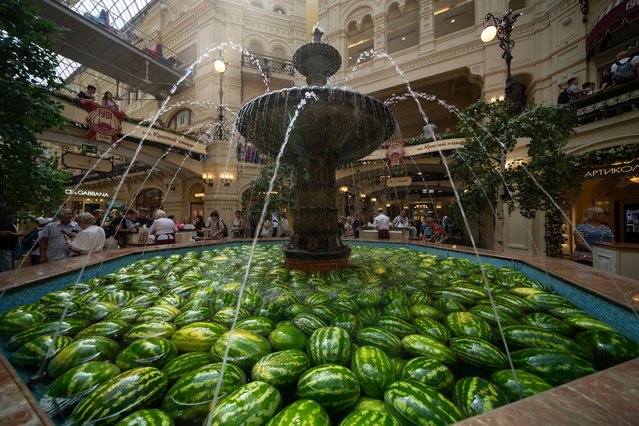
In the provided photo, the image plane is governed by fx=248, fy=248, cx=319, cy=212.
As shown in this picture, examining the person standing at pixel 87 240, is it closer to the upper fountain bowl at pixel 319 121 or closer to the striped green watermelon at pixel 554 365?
the upper fountain bowl at pixel 319 121

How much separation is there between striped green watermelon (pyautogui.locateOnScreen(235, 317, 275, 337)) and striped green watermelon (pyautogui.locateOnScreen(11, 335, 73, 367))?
3.51 ft

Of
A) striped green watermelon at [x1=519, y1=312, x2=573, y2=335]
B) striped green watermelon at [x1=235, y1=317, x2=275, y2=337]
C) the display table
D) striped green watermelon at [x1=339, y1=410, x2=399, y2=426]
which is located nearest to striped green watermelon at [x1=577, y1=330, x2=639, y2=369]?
striped green watermelon at [x1=519, y1=312, x2=573, y2=335]

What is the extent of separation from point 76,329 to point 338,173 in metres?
17.3

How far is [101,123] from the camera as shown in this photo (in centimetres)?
1046

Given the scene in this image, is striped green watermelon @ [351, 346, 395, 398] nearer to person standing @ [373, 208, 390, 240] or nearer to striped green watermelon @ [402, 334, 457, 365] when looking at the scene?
striped green watermelon @ [402, 334, 457, 365]

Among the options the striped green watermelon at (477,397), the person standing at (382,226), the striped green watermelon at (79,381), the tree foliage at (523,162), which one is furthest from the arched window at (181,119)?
the striped green watermelon at (477,397)

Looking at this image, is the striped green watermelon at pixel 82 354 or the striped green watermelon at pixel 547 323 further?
the striped green watermelon at pixel 547 323

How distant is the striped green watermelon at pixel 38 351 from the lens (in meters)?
1.47

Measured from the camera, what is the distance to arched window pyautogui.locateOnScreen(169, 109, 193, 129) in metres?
20.7

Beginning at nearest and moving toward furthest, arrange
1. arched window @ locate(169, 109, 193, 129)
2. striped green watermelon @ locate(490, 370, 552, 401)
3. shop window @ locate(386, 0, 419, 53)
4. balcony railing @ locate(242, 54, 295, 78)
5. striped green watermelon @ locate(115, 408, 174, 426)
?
striped green watermelon @ locate(115, 408, 174, 426) → striped green watermelon @ locate(490, 370, 552, 401) → shop window @ locate(386, 0, 419, 53) → balcony railing @ locate(242, 54, 295, 78) → arched window @ locate(169, 109, 193, 129)

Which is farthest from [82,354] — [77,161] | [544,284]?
[77,161]

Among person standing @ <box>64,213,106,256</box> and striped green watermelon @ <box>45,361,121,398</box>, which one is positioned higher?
person standing @ <box>64,213,106,256</box>

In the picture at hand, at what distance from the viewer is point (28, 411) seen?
88 cm

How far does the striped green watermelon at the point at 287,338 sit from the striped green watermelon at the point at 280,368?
160 millimetres
